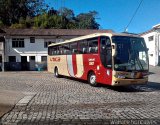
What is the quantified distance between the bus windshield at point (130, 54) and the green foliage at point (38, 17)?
181ft

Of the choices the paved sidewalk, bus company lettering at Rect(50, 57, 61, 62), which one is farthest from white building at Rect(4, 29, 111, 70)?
the paved sidewalk

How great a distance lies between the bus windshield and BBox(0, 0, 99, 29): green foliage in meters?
55.2

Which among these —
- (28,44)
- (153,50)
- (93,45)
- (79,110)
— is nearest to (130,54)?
(93,45)

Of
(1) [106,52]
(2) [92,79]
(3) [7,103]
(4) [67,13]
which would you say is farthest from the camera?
(4) [67,13]

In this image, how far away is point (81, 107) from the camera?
33.5 ft

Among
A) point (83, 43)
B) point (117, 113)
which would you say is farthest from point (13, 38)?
point (117, 113)

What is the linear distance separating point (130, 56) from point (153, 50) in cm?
2842

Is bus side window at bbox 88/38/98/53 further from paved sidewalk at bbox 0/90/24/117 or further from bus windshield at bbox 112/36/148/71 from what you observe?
paved sidewalk at bbox 0/90/24/117

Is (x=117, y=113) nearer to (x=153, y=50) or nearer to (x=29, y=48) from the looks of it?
(x=153, y=50)

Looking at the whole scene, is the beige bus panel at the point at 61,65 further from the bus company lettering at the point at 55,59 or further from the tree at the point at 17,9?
the tree at the point at 17,9

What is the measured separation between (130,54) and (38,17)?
60273 mm

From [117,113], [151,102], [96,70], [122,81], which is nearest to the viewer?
[117,113]

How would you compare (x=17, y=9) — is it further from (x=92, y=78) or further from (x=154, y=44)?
(x=92, y=78)

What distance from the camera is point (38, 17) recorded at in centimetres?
7312
